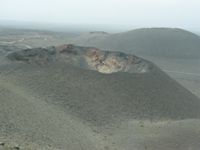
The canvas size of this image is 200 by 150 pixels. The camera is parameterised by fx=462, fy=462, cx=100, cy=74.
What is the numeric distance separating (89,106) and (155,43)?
6932 cm

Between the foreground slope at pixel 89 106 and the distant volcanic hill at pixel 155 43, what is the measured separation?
2047 inches

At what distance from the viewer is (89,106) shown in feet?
107

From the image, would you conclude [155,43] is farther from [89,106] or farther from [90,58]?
[89,106]

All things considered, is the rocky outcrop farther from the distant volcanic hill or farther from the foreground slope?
the distant volcanic hill

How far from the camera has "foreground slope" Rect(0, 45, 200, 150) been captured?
25.7 metres

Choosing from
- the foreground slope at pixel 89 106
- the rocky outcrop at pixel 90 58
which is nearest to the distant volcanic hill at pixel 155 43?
the rocky outcrop at pixel 90 58

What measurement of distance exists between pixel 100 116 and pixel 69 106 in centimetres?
224

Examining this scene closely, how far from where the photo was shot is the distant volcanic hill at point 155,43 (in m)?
95.2

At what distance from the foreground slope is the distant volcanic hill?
171 feet

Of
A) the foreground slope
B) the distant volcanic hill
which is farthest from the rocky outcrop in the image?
the distant volcanic hill

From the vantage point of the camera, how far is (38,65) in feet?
121

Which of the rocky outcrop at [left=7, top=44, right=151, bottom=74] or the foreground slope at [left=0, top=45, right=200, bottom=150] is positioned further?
the rocky outcrop at [left=7, top=44, right=151, bottom=74]

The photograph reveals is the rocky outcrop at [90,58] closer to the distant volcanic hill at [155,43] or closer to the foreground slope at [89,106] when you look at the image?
the foreground slope at [89,106]

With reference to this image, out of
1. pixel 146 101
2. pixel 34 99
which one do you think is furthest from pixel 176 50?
pixel 34 99
